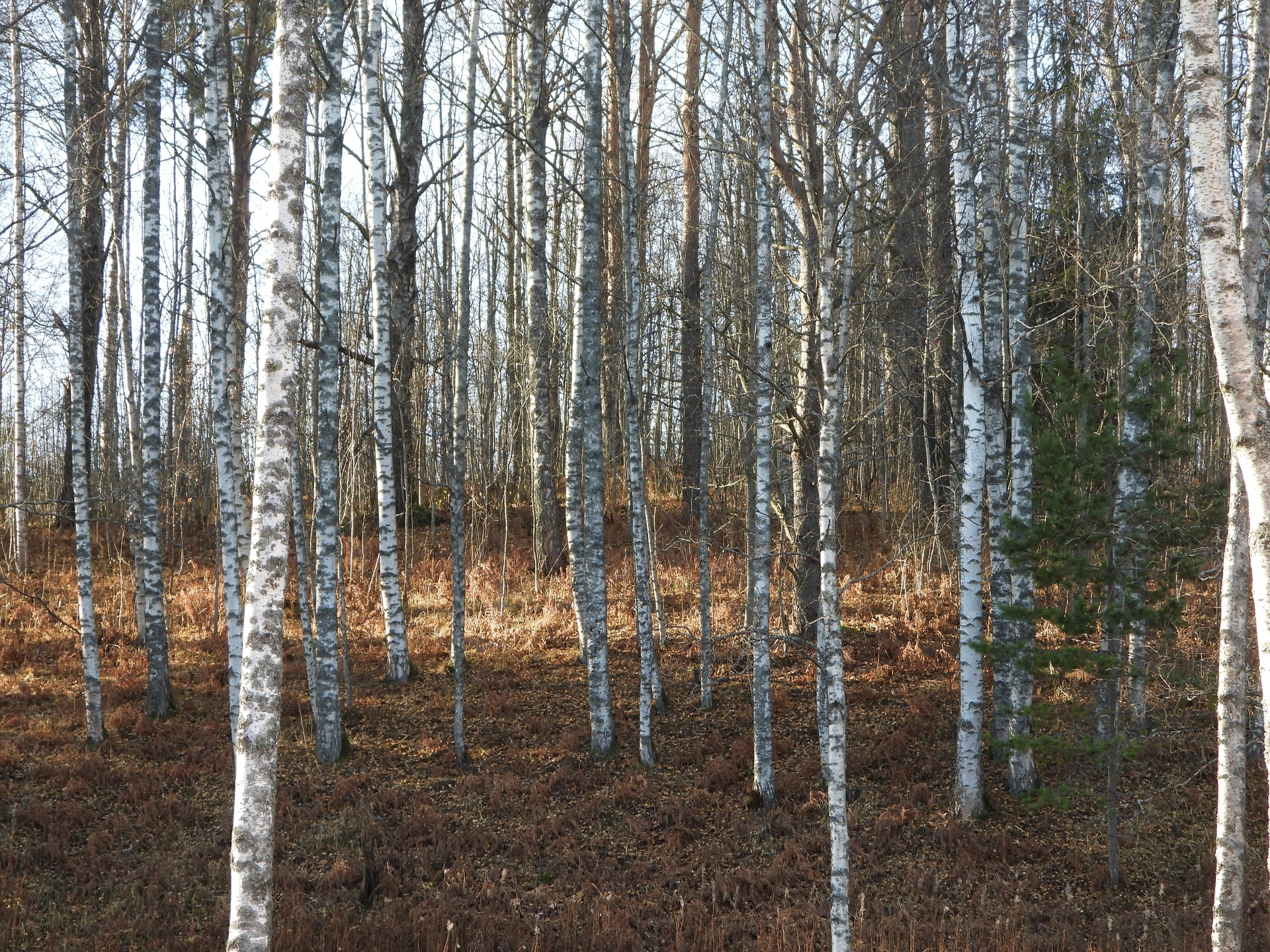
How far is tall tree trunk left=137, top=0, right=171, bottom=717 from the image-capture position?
9.28 metres

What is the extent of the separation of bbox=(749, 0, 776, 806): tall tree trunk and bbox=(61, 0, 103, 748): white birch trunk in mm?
7149

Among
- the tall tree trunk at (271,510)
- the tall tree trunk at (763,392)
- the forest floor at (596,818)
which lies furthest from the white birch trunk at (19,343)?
the tall tree trunk at (763,392)

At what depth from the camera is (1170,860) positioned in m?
7.43

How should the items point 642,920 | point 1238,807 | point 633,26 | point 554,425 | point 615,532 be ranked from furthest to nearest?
point 554,425
point 615,532
point 633,26
point 642,920
point 1238,807

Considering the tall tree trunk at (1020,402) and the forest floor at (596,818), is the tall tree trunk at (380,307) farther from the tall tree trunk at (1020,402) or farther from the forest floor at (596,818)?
the tall tree trunk at (1020,402)

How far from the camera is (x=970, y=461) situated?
7.72 m

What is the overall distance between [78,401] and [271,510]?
263 inches

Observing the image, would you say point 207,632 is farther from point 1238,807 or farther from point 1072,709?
point 1238,807

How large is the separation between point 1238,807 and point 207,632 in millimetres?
13430

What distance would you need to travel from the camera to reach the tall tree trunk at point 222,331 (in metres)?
8.56

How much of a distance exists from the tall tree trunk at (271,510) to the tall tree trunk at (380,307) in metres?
4.36

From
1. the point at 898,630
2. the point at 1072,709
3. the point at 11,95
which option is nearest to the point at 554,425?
the point at 898,630

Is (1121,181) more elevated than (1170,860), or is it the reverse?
(1121,181)

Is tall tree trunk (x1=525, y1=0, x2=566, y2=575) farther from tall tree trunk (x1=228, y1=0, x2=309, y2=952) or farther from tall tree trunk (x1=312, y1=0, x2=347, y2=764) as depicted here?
tall tree trunk (x1=228, y1=0, x2=309, y2=952)
